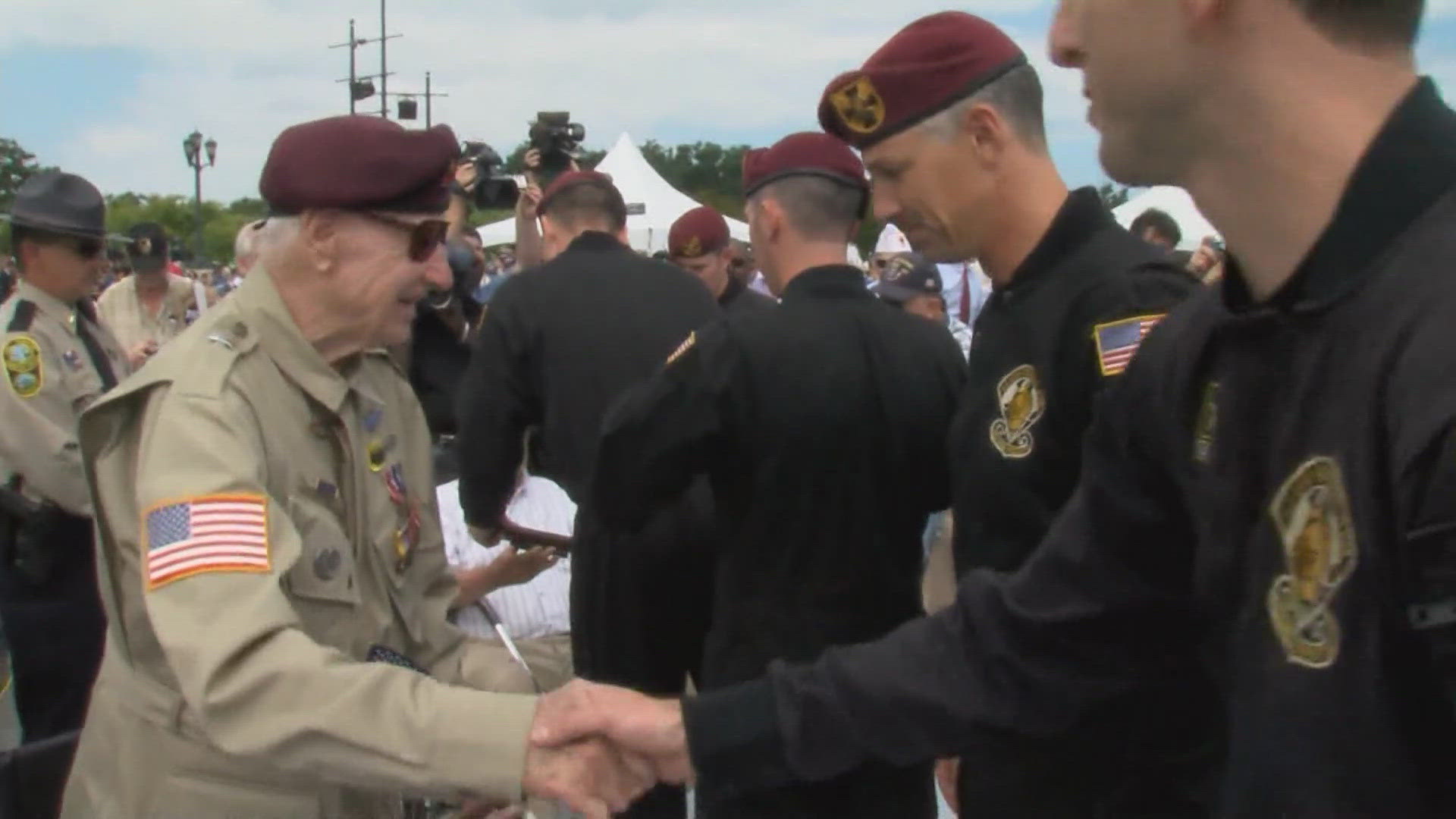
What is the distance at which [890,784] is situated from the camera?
3.34 metres

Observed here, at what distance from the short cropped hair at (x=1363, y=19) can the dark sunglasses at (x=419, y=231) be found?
1.53m

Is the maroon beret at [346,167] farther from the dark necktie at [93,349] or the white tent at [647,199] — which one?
the white tent at [647,199]

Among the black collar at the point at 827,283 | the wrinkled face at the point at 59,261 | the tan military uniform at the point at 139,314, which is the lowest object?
the tan military uniform at the point at 139,314

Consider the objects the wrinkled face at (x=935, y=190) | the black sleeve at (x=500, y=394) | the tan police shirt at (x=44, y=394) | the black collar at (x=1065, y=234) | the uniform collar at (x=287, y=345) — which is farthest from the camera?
the tan police shirt at (x=44, y=394)

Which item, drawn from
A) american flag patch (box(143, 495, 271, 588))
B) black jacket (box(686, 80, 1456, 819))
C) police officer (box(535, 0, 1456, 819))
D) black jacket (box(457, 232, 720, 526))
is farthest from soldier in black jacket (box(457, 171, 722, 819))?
police officer (box(535, 0, 1456, 819))

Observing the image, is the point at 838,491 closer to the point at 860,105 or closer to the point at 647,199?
the point at 860,105

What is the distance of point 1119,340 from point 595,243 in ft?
8.73

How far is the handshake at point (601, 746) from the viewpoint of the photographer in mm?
2057

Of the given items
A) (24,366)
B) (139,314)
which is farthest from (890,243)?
(24,366)

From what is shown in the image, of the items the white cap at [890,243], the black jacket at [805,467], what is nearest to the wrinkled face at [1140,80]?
the black jacket at [805,467]

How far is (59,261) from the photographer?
508 cm

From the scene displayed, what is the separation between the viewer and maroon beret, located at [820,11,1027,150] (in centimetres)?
277

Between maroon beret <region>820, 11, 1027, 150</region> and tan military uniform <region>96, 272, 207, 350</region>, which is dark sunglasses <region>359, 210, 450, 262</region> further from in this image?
tan military uniform <region>96, 272, 207, 350</region>

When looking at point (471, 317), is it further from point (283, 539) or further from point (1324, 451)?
point (1324, 451)
